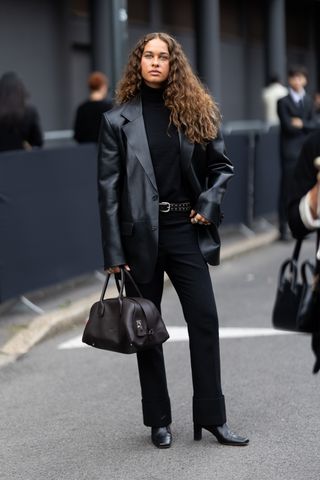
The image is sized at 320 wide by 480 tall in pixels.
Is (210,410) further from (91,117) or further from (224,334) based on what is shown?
(91,117)

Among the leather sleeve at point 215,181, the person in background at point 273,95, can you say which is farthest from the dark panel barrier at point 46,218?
the person in background at point 273,95

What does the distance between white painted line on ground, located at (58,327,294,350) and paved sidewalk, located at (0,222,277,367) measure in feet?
0.76

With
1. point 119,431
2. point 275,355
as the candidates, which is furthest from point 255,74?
point 119,431

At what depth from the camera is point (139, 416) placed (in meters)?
6.02

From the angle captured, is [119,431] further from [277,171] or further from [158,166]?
[277,171]

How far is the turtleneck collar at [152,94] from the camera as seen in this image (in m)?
5.27

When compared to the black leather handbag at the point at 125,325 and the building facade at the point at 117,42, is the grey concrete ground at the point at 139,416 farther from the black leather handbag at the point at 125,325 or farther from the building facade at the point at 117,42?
the building facade at the point at 117,42

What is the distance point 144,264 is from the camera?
5.22 metres

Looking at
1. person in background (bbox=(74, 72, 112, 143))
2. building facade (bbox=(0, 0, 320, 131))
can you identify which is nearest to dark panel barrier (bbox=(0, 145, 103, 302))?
person in background (bbox=(74, 72, 112, 143))

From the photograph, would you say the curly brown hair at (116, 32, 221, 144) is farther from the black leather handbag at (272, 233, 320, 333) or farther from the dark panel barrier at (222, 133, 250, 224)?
the dark panel barrier at (222, 133, 250, 224)

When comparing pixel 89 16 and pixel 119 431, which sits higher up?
pixel 89 16

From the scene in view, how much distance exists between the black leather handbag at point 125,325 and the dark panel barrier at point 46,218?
330 centimetres

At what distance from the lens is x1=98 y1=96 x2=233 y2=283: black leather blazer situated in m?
5.17

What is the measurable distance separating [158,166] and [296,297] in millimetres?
999
